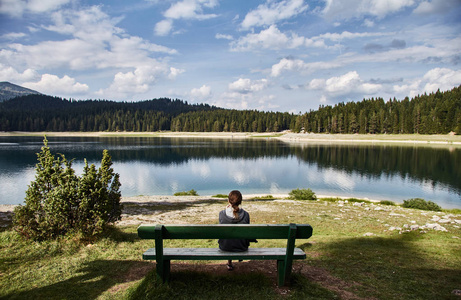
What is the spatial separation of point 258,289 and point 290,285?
1.69 ft

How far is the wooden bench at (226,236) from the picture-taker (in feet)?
13.1

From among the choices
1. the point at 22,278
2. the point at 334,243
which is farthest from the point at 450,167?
the point at 22,278

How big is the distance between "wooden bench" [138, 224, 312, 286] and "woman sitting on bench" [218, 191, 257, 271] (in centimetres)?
11

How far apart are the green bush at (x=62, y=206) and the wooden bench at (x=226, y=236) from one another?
295 cm

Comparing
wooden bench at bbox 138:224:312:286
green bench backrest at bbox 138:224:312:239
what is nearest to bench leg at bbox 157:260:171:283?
wooden bench at bbox 138:224:312:286

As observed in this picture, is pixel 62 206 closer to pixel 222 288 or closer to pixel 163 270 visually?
pixel 163 270

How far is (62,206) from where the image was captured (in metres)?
6.44

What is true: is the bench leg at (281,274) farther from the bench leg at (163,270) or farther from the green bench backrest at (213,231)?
the bench leg at (163,270)

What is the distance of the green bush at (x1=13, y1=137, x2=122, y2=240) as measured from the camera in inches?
254

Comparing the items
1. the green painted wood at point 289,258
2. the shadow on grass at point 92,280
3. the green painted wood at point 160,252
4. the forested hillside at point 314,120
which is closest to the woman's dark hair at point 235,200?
the green painted wood at point 289,258

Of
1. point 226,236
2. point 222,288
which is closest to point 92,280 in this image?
point 222,288

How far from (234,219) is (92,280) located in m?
2.59

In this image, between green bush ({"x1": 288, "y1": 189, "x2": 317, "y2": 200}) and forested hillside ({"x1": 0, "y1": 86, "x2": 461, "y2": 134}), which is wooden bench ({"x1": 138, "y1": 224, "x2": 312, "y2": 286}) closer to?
green bush ({"x1": 288, "y1": 189, "x2": 317, "y2": 200})

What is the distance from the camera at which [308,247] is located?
21.9ft
